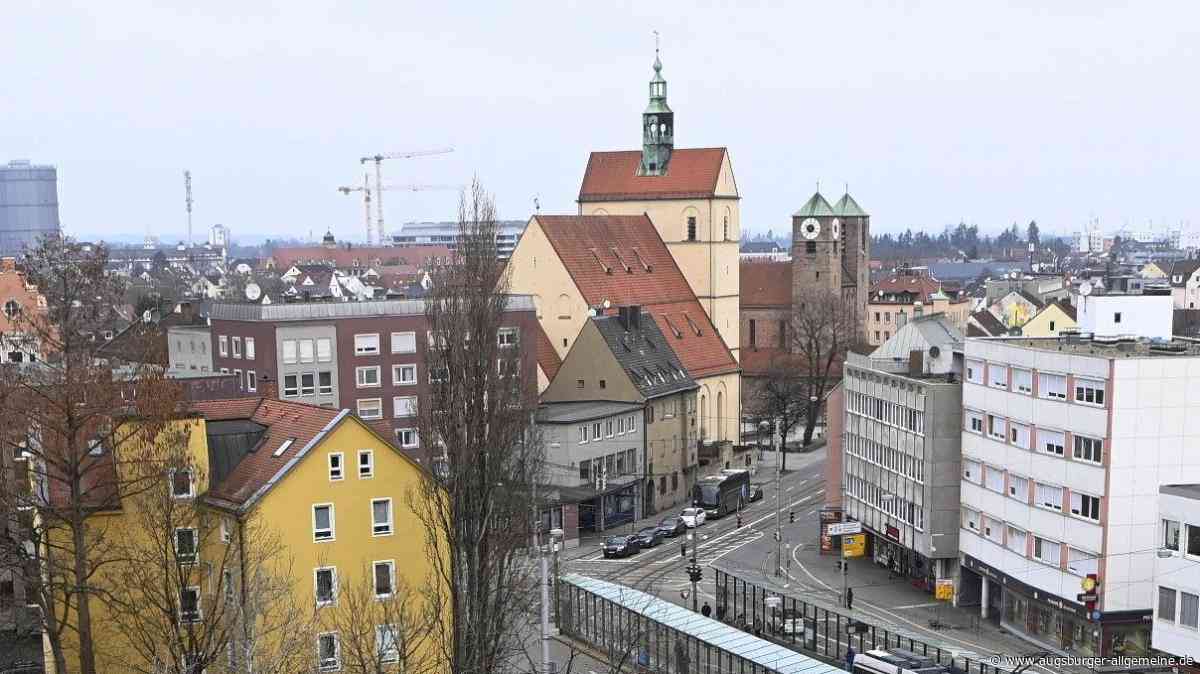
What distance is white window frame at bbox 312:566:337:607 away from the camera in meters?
32.2

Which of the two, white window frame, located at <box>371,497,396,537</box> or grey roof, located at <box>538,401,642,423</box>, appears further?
grey roof, located at <box>538,401,642,423</box>

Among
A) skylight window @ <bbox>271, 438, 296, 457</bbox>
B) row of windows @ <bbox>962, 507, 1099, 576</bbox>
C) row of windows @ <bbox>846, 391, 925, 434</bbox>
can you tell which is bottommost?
row of windows @ <bbox>962, 507, 1099, 576</bbox>

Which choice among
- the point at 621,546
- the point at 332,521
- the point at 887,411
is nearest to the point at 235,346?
the point at 621,546

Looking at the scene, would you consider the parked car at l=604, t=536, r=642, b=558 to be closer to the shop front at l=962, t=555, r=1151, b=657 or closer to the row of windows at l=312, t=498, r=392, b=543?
the shop front at l=962, t=555, r=1151, b=657

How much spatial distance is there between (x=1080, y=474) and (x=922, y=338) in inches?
537

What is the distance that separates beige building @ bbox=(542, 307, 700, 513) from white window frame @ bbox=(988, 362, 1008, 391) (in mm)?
21742

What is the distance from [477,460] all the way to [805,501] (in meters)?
41.2

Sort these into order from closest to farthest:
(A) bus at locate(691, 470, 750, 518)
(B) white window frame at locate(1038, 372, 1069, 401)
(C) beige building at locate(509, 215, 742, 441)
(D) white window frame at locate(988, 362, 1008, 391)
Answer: (B) white window frame at locate(1038, 372, 1069, 401) < (D) white window frame at locate(988, 362, 1008, 391) < (A) bus at locate(691, 470, 750, 518) < (C) beige building at locate(509, 215, 742, 441)

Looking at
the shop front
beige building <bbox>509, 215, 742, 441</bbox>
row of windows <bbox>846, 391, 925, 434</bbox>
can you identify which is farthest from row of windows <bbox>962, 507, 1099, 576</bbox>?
beige building <bbox>509, 215, 742, 441</bbox>

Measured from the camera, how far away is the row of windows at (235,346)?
216ft

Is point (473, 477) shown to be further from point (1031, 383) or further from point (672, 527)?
point (672, 527)

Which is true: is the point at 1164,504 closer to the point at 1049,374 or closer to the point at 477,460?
the point at 1049,374

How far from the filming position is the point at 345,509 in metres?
32.9

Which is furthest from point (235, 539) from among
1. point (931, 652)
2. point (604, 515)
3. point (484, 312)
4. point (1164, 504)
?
point (604, 515)
